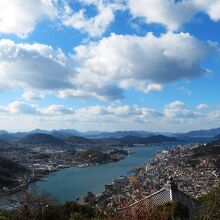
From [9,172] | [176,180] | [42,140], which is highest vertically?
[42,140]

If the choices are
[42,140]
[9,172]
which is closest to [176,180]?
[9,172]

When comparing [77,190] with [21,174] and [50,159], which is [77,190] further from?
[50,159]

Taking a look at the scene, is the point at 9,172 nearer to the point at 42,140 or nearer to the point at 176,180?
the point at 176,180

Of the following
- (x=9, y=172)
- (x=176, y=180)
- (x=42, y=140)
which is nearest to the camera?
(x=176, y=180)

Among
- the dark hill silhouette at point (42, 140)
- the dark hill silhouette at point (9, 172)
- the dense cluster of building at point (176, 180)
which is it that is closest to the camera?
the dense cluster of building at point (176, 180)

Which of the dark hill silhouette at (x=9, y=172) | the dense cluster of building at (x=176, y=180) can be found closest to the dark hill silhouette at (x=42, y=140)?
the dense cluster of building at (x=176, y=180)

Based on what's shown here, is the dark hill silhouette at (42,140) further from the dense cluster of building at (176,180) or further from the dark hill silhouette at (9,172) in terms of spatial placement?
the dark hill silhouette at (9,172)

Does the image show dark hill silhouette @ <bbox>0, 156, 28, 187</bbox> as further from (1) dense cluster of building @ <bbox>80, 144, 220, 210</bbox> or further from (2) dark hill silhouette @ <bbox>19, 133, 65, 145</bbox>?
(2) dark hill silhouette @ <bbox>19, 133, 65, 145</bbox>

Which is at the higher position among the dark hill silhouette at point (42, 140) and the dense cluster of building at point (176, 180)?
the dark hill silhouette at point (42, 140)

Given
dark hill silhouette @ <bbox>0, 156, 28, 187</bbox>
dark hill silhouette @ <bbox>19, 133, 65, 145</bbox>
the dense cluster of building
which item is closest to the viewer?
the dense cluster of building

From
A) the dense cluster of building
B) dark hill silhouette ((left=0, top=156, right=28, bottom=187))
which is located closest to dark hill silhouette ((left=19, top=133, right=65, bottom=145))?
the dense cluster of building

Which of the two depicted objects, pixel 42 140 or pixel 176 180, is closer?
pixel 176 180
